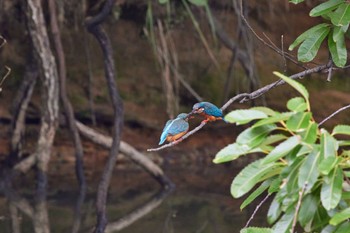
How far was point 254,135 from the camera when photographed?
4.53ft

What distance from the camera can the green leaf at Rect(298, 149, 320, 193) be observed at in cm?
135

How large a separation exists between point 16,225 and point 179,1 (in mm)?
2154

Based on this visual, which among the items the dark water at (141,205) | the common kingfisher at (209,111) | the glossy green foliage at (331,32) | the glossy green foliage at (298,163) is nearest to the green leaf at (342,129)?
the glossy green foliage at (298,163)

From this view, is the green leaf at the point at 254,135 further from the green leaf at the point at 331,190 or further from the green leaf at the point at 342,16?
the green leaf at the point at 342,16

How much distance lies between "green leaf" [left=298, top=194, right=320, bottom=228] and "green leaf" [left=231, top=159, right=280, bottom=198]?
0.09 meters

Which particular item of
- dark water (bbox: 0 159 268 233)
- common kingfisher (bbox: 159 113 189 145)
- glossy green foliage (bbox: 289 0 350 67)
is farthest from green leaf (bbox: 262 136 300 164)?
dark water (bbox: 0 159 268 233)

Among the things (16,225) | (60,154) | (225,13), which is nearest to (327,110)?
(225,13)

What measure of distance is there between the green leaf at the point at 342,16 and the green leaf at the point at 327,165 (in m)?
0.55

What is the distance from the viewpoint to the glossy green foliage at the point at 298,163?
4.42ft

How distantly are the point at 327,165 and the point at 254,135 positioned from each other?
0.41ft

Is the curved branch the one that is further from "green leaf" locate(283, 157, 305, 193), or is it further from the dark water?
"green leaf" locate(283, 157, 305, 193)

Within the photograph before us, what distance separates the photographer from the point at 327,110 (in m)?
6.42

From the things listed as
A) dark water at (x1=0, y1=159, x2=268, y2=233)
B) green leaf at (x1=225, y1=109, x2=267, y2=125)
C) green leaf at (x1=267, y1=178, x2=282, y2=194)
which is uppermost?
green leaf at (x1=225, y1=109, x2=267, y2=125)

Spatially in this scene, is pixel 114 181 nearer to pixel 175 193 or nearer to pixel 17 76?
pixel 175 193
